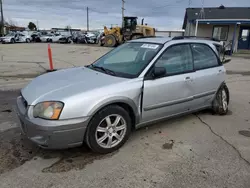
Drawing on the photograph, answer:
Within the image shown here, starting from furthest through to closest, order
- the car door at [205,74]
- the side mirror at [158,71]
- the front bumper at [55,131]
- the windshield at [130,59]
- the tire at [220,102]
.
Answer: the tire at [220,102]
the car door at [205,74]
the windshield at [130,59]
the side mirror at [158,71]
the front bumper at [55,131]

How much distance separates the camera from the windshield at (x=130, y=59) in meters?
3.50

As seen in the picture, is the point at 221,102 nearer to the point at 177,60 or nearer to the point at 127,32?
the point at 177,60

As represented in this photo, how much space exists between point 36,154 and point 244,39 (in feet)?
83.8

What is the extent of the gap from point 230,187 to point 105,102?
1748mm

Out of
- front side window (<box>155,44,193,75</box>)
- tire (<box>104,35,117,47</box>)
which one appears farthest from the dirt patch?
tire (<box>104,35,117,47</box>)

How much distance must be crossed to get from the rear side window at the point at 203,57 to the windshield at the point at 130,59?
849 mm

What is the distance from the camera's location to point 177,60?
12.7ft

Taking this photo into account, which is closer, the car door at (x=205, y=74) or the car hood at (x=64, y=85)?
the car hood at (x=64, y=85)

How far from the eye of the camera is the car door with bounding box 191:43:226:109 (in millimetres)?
4082

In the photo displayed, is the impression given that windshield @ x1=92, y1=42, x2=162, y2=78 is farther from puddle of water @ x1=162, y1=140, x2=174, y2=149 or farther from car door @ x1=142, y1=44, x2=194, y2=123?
puddle of water @ x1=162, y1=140, x2=174, y2=149

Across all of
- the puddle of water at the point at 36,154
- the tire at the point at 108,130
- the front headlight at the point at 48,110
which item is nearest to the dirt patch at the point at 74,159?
the puddle of water at the point at 36,154

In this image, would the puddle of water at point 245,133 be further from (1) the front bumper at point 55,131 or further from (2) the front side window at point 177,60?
(1) the front bumper at point 55,131

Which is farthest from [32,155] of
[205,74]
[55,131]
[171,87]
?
[205,74]

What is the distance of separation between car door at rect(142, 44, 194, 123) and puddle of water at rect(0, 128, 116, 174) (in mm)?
968
